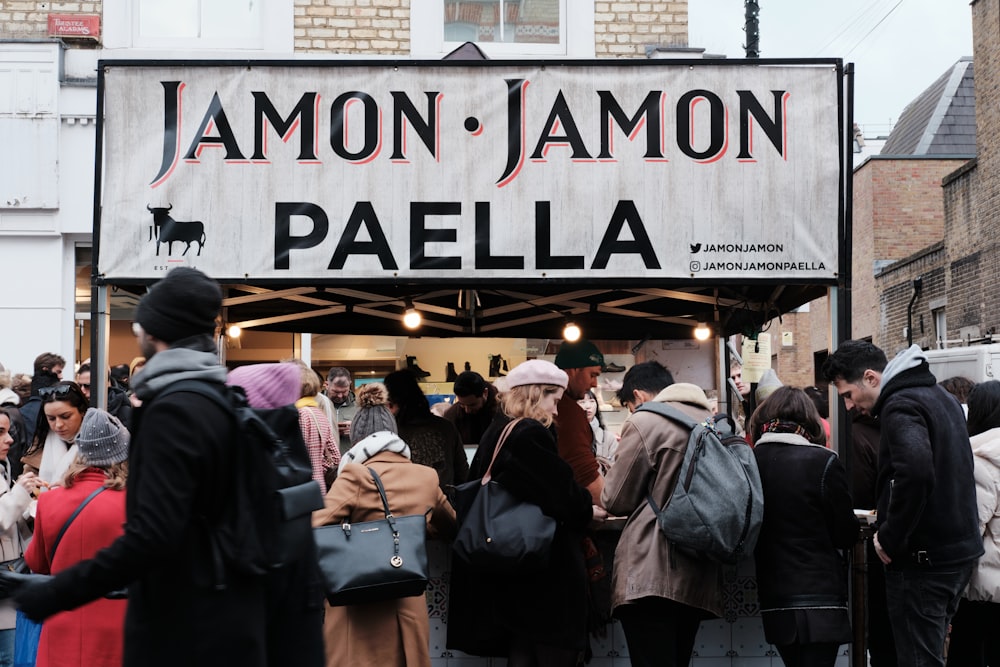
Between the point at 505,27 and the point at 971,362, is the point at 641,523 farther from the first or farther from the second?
the point at 971,362

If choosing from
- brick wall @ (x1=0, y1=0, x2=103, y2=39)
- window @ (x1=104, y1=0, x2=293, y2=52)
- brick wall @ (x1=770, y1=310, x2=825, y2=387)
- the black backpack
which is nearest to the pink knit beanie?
the black backpack

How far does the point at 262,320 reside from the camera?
953 cm

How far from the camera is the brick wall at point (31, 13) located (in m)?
13.1

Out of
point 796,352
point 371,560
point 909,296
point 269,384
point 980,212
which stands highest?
point 980,212

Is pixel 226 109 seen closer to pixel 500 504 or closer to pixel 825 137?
pixel 500 504

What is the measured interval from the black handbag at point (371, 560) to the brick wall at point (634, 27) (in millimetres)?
8946

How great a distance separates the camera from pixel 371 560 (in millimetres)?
5551

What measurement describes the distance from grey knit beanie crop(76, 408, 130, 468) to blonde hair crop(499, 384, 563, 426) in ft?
6.35

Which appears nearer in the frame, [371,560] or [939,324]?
[371,560]

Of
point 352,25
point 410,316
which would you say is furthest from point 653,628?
point 352,25

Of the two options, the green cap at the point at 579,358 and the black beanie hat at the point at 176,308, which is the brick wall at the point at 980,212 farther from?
the black beanie hat at the point at 176,308

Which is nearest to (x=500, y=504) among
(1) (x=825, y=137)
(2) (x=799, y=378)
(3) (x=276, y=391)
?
(3) (x=276, y=391)

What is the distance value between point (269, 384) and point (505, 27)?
33.8ft

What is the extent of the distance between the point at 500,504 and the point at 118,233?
284 cm
